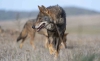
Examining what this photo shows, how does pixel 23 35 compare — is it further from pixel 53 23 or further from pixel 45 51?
pixel 53 23

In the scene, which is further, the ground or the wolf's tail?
the wolf's tail

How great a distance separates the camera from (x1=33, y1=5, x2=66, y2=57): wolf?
35.1ft

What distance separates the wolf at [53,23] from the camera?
35.1 feet

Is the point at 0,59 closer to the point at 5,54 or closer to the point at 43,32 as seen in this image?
the point at 5,54

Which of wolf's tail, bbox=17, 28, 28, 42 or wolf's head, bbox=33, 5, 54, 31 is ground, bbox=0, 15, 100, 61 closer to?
wolf's tail, bbox=17, 28, 28, 42

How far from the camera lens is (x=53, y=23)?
436 inches

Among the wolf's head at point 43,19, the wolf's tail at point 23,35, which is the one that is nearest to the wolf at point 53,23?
the wolf's head at point 43,19

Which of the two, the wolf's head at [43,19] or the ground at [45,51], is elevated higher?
the wolf's head at [43,19]

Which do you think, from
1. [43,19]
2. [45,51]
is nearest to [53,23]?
[43,19]

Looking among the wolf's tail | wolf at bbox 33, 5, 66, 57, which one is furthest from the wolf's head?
the wolf's tail

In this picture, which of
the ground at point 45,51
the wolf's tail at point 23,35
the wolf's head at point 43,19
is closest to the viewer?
the ground at point 45,51

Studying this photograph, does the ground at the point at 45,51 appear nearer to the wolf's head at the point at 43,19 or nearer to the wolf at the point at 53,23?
the wolf at the point at 53,23

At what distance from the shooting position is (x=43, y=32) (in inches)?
762

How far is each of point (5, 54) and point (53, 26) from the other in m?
1.83
